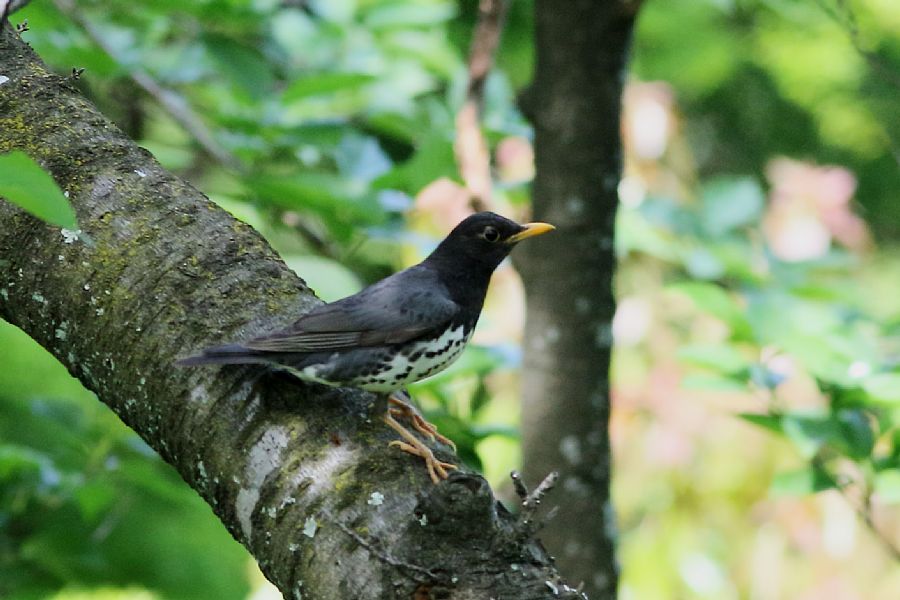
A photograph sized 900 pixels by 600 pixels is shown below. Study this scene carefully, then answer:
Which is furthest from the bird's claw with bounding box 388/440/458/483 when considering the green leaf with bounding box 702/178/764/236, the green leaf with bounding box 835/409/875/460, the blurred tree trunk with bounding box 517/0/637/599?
the green leaf with bounding box 702/178/764/236

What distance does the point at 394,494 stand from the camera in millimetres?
1935

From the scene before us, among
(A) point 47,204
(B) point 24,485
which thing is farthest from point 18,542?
(A) point 47,204

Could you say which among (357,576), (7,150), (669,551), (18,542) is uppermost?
(7,150)

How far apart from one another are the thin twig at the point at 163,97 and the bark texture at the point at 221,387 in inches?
52.9

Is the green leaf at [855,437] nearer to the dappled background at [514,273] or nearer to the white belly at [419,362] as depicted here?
the dappled background at [514,273]

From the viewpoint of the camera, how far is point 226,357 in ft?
6.88

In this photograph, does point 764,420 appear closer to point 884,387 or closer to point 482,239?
point 884,387

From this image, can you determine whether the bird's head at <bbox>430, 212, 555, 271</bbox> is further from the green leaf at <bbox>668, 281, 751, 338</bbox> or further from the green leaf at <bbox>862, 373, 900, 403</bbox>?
the green leaf at <bbox>862, 373, 900, 403</bbox>

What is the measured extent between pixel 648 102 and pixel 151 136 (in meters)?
3.02

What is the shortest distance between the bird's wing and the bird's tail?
0.06 m

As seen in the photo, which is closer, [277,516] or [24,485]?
[277,516]

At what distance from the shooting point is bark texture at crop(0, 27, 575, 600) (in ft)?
5.92

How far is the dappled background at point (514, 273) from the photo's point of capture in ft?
10.6

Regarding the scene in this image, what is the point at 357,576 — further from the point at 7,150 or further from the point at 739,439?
the point at 739,439
